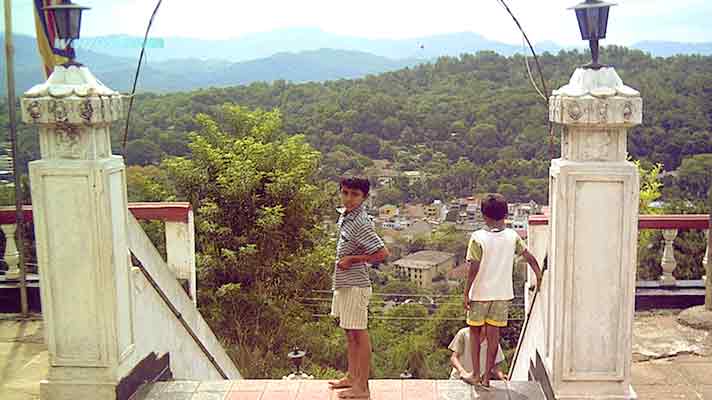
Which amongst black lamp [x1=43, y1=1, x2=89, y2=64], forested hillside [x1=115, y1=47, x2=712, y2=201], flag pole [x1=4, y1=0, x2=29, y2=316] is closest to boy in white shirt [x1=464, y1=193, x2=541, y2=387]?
black lamp [x1=43, y1=1, x2=89, y2=64]

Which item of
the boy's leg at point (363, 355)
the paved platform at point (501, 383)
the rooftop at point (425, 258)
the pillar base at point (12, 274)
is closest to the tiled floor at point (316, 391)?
the paved platform at point (501, 383)

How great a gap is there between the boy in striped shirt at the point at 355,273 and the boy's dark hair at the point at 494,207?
58 cm

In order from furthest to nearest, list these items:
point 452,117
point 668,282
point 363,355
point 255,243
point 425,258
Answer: point 452,117
point 425,258
point 255,243
point 668,282
point 363,355

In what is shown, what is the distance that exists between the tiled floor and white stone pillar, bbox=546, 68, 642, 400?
1.19ft

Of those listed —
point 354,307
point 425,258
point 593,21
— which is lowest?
point 425,258

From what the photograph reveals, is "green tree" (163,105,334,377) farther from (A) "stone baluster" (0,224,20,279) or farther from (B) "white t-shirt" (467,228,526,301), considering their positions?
(B) "white t-shirt" (467,228,526,301)

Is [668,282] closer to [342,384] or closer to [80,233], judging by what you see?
[342,384]

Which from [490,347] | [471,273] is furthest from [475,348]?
[471,273]

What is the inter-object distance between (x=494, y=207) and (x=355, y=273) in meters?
0.82

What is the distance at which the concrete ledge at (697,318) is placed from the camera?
4.96 meters

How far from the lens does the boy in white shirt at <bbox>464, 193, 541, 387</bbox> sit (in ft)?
11.6

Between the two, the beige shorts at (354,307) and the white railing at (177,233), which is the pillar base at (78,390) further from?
the white railing at (177,233)

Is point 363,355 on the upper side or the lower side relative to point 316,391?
upper

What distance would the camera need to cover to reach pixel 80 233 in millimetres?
3365
